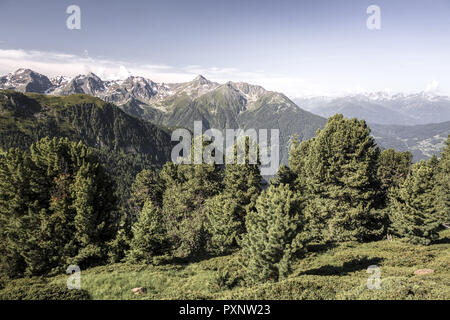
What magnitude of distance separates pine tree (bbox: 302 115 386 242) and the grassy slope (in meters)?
3.60

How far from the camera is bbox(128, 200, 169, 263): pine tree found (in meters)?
29.5

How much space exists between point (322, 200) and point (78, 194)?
34696mm

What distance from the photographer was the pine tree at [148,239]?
29.5 metres

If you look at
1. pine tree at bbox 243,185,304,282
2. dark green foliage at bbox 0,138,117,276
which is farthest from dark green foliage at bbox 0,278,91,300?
pine tree at bbox 243,185,304,282

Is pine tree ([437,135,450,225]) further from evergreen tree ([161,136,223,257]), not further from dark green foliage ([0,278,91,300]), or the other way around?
dark green foliage ([0,278,91,300])

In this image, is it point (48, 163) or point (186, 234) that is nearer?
point (48, 163)

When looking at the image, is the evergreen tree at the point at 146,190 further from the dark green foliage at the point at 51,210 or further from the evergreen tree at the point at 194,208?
the dark green foliage at the point at 51,210

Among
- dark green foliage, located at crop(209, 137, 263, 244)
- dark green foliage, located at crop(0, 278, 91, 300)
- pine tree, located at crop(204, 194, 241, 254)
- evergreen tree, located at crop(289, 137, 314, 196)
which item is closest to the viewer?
dark green foliage, located at crop(0, 278, 91, 300)

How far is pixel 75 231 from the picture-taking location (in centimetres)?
3092

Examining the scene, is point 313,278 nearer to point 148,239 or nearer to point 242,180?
point 148,239

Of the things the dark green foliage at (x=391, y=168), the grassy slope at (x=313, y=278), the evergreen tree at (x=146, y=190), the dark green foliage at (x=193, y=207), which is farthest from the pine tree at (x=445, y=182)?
the evergreen tree at (x=146, y=190)
